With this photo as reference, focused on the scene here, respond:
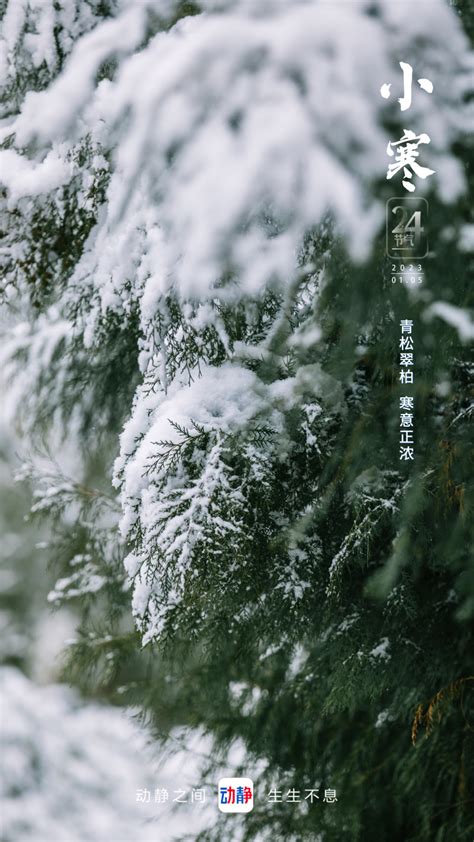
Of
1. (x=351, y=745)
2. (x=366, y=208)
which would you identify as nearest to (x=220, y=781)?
(x=351, y=745)

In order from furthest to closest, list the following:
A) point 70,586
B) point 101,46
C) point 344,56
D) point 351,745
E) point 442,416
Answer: point 70,586 < point 351,745 < point 442,416 < point 101,46 < point 344,56

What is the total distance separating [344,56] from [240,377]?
1.72ft

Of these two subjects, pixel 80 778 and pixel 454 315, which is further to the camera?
pixel 80 778

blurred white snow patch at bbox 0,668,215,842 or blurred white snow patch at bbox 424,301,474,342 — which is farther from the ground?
blurred white snow patch at bbox 424,301,474,342

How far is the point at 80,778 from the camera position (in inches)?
74.4

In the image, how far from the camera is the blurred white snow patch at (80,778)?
70.4 inches

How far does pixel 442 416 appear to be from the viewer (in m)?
1.39

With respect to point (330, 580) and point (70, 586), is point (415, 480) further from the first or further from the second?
point (70, 586)

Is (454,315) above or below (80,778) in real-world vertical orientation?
above

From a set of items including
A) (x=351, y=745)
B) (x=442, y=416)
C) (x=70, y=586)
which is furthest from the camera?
(x=70, y=586)

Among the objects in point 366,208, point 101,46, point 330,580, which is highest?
point 101,46

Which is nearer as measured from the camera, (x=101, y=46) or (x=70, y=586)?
(x=101, y=46)

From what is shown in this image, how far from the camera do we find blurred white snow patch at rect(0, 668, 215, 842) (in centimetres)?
179

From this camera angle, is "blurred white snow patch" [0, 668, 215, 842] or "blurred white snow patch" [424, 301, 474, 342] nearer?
"blurred white snow patch" [424, 301, 474, 342]
